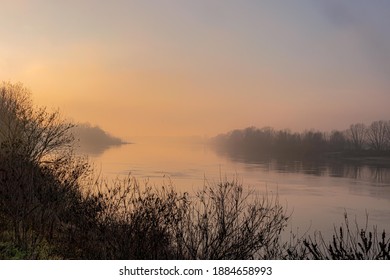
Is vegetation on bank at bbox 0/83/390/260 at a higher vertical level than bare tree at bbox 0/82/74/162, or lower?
lower

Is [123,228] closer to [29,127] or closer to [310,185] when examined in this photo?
[29,127]

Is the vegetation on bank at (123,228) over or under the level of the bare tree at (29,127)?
under

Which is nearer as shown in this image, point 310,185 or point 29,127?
point 29,127

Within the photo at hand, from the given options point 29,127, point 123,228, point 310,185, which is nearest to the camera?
point 123,228

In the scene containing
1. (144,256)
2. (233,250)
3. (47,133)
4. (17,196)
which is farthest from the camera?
(47,133)

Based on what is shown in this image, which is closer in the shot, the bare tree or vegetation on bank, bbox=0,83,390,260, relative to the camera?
vegetation on bank, bbox=0,83,390,260

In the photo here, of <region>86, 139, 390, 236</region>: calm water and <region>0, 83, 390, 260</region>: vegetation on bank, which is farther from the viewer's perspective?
<region>86, 139, 390, 236</region>: calm water

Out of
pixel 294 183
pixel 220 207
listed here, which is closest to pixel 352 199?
pixel 294 183

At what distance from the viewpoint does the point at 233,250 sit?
18.4 feet

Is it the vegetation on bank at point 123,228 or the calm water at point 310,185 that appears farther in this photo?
the calm water at point 310,185

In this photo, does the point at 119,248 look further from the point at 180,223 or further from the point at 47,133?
the point at 47,133

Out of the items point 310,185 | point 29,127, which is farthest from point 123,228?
point 310,185

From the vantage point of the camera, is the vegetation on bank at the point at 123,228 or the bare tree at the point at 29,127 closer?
the vegetation on bank at the point at 123,228
